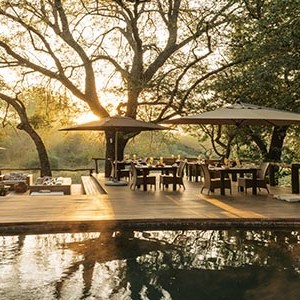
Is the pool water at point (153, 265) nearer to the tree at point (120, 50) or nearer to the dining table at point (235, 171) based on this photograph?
the dining table at point (235, 171)

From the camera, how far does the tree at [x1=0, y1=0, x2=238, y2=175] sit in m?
15.8

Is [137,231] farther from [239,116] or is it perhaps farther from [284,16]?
[284,16]

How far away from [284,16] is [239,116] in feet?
8.34

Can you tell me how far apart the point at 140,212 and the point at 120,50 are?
11.3 m

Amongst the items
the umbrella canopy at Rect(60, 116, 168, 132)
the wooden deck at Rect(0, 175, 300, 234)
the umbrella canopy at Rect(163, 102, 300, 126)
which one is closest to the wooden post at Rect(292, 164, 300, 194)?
the wooden deck at Rect(0, 175, 300, 234)

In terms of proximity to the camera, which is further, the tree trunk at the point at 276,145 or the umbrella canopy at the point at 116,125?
the tree trunk at the point at 276,145

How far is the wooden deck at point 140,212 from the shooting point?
6.84 m

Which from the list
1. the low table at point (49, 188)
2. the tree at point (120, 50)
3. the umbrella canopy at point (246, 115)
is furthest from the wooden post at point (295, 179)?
the tree at point (120, 50)

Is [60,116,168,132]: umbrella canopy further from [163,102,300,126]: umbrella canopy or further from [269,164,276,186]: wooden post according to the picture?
[269,164,276,186]: wooden post

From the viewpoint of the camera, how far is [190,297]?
4.43m

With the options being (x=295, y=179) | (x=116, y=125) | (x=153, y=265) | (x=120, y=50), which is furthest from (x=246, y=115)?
(x=120, y=50)

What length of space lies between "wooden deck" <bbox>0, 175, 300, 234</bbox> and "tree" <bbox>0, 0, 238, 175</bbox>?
671 centimetres

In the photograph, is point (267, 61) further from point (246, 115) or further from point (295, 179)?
point (295, 179)

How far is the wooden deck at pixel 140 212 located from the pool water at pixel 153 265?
19cm
